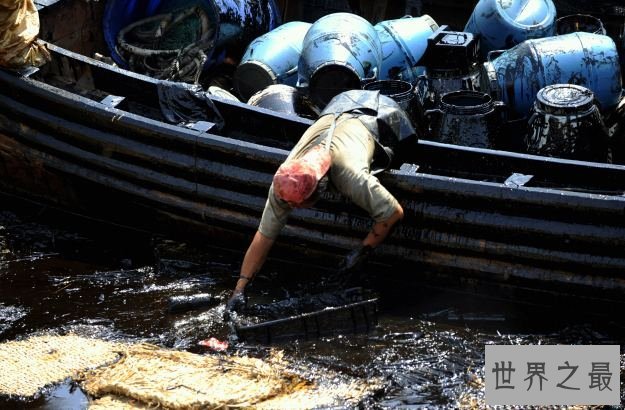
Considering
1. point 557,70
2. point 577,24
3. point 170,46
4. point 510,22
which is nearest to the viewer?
point 557,70

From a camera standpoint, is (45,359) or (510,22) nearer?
(45,359)

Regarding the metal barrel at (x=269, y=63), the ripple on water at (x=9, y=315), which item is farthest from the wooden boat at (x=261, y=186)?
the ripple on water at (x=9, y=315)

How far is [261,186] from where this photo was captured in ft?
19.4

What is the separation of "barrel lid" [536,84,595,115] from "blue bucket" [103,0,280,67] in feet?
9.05

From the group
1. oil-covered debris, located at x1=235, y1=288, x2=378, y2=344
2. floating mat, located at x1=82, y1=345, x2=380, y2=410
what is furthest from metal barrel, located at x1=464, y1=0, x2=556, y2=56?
floating mat, located at x1=82, y1=345, x2=380, y2=410

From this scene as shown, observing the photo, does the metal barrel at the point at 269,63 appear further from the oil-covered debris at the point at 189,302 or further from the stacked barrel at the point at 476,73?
the oil-covered debris at the point at 189,302

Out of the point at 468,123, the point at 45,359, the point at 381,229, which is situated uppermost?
the point at 468,123

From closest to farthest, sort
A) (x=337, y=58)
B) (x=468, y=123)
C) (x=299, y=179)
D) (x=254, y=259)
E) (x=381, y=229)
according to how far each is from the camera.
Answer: (x=299, y=179) → (x=381, y=229) → (x=254, y=259) → (x=468, y=123) → (x=337, y=58)

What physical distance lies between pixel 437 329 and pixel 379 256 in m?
0.59

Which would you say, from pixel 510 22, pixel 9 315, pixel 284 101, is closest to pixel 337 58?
pixel 284 101

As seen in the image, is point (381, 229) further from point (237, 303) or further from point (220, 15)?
point (220, 15)

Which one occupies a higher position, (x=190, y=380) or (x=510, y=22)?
(x=510, y=22)

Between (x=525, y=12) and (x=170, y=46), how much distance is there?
9.62 feet

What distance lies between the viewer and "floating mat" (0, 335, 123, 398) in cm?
502
